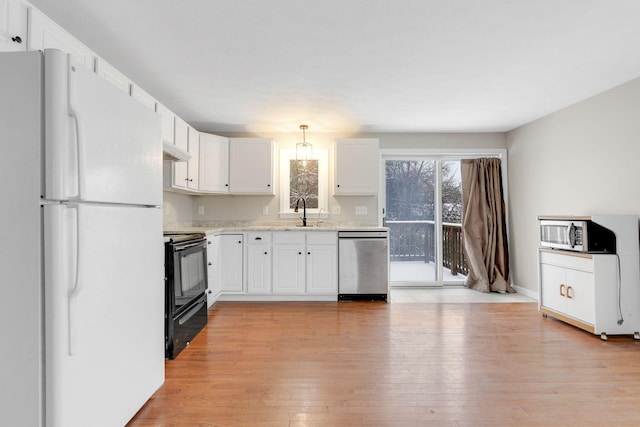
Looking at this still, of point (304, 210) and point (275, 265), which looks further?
point (304, 210)

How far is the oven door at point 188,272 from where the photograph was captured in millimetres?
2611

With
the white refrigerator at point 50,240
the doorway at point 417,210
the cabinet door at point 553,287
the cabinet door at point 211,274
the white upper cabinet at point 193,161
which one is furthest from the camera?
the doorway at point 417,210

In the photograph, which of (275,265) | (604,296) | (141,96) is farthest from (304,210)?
(604,296)

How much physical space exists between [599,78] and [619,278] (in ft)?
6.01

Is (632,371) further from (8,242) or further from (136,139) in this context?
(8,242)

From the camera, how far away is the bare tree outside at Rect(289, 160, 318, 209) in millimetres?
4848

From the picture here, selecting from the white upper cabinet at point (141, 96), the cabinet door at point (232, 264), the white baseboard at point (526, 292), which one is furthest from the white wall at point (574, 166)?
A: the white upper cabinet at point (141, 96)

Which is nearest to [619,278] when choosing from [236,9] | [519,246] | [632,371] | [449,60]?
[632,371]

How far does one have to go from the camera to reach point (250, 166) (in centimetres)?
459

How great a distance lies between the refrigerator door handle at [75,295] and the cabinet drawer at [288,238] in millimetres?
2910

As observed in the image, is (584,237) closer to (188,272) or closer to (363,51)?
(363,51)

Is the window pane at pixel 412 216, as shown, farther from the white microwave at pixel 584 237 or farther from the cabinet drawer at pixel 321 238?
the white microwave at pixel 584 237

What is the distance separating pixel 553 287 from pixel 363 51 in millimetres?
3066

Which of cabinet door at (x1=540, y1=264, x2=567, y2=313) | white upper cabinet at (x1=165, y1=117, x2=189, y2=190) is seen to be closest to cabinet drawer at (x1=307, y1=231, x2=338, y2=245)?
white upper cabinet at (x1=165, y1=117, x2=189, y2=190)
